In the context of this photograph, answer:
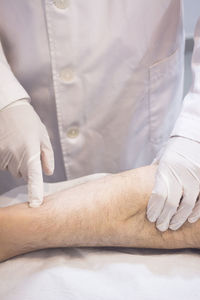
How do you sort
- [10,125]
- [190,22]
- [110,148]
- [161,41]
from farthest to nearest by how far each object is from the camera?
1. [190,22]
2. [110,148]
3. [161,41]
4. [10,125]

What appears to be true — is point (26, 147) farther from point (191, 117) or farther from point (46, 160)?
point (191, 117)

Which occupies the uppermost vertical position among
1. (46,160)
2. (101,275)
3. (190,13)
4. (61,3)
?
(61,3)

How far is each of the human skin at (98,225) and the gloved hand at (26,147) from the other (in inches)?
2.6

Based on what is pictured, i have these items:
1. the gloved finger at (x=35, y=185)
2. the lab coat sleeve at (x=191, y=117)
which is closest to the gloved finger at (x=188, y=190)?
the lab coat sleeve at (x=191, y=117)

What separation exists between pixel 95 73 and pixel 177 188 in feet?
1.61

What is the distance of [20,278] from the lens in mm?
825

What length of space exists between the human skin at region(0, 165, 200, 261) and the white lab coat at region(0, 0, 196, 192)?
0.33m

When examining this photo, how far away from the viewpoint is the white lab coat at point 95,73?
1.04 metres

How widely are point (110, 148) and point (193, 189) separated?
20.1 inches

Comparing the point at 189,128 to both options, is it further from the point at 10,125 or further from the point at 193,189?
the point at 10,125

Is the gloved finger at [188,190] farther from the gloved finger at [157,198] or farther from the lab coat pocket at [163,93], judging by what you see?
the lab coat pocket at [163,93]

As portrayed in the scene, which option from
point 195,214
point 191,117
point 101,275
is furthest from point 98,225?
point 191,117

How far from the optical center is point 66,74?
110cm

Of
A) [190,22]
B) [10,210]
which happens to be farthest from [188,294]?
[190,22]
